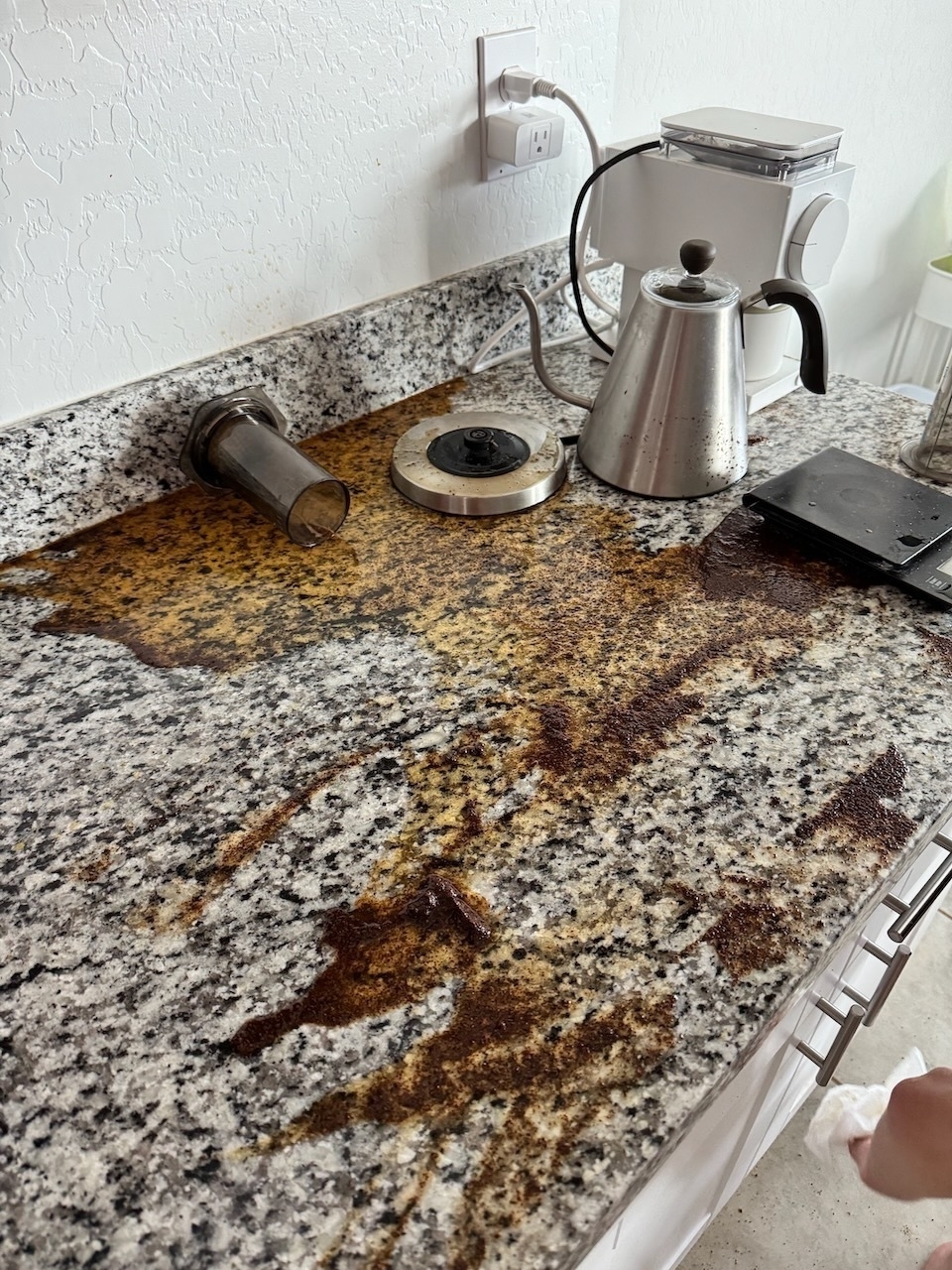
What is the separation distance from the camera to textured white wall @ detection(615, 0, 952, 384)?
112 cm

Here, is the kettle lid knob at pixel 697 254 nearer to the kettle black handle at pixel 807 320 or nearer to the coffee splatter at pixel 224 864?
the kettle black handle at pixel 807 320

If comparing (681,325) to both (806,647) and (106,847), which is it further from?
(106,847)

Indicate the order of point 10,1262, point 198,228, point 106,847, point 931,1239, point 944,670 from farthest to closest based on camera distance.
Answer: point 931,1239 → point 198,228 → point 944,670 → point 106,847 → point 10,1262

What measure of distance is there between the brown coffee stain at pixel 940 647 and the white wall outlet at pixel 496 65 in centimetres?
64

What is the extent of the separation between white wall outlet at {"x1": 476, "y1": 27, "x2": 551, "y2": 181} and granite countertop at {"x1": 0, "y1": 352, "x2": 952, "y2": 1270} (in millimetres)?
418

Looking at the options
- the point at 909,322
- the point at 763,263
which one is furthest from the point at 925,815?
the point at 909,322

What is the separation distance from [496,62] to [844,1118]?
1168 mm

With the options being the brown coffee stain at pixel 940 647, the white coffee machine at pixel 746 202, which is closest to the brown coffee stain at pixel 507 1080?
the brown coffee stain at pixel 940 647

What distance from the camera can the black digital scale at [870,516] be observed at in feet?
2.38

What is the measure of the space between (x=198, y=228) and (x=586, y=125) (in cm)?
45

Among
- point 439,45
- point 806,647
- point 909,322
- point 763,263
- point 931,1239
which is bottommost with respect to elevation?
point 931,1239

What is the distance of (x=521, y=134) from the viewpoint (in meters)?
0.92

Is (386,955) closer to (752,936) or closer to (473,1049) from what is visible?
(473,1049)

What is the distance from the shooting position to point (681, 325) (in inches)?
29.4
